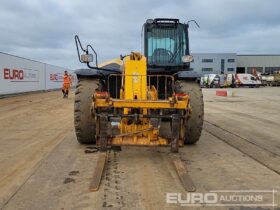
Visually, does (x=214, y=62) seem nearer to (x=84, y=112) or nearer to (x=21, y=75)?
(x=21, y=75)

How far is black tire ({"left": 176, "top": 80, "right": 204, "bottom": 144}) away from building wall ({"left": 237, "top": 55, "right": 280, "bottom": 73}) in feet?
298

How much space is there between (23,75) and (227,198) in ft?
81.3

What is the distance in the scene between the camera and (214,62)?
299ft

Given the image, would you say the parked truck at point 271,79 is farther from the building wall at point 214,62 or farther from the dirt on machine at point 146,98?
the dirt on machine at point 146,98

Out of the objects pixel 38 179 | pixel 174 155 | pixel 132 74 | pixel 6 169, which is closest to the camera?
pixel 38 179

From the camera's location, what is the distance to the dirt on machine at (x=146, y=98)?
22.1 ft

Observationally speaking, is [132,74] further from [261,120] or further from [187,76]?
[261,120]

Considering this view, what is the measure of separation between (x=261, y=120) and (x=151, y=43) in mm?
6047

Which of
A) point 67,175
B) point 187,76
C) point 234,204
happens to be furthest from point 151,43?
point 234,204

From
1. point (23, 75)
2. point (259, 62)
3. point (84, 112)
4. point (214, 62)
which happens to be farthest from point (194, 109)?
point (259, 62)

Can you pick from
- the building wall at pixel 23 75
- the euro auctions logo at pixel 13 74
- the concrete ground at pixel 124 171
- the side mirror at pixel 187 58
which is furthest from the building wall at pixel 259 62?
the side mirror at pixel 187 58

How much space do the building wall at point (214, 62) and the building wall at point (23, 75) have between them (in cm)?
5688

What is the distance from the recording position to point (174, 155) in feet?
22.8

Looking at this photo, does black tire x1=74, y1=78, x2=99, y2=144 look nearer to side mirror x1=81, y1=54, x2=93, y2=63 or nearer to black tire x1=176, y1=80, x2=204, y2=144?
side mirror x1=81, y1=54, x2=93, y2=63
